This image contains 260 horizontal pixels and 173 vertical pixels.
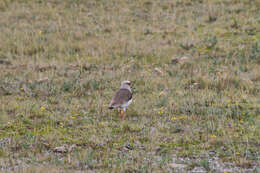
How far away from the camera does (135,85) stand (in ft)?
40.3

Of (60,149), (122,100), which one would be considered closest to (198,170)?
(60,149)

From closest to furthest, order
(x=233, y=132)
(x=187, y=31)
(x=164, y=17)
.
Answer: (x=233, y=132), (x=187, y=31), (x=164, y=17)

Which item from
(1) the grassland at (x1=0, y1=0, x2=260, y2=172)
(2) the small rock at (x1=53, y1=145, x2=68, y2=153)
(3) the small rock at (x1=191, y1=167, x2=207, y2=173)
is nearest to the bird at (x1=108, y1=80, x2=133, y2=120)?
(1) the grassland at (x1=0, y1=0, x2=260, y2=172)

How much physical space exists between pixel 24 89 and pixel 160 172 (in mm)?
6230

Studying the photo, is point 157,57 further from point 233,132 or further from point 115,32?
point 233,132

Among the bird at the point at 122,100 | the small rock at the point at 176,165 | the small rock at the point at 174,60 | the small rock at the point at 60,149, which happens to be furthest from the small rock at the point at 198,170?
the small rock at the point at 174,60

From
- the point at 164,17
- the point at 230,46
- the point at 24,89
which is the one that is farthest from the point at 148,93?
the point at 164,17

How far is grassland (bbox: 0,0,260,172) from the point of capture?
723cm

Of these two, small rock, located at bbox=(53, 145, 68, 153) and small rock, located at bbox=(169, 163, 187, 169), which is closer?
small rock, located at bbox=(169, 163, 187, 169)

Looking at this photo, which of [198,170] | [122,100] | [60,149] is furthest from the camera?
[122,100]

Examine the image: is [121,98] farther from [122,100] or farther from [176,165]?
[176,165]

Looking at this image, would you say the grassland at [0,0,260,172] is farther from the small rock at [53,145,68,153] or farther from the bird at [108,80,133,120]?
the bird at [108,80,133,120]

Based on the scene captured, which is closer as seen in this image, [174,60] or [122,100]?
[122,100]

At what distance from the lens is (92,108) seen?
32.7 ft
